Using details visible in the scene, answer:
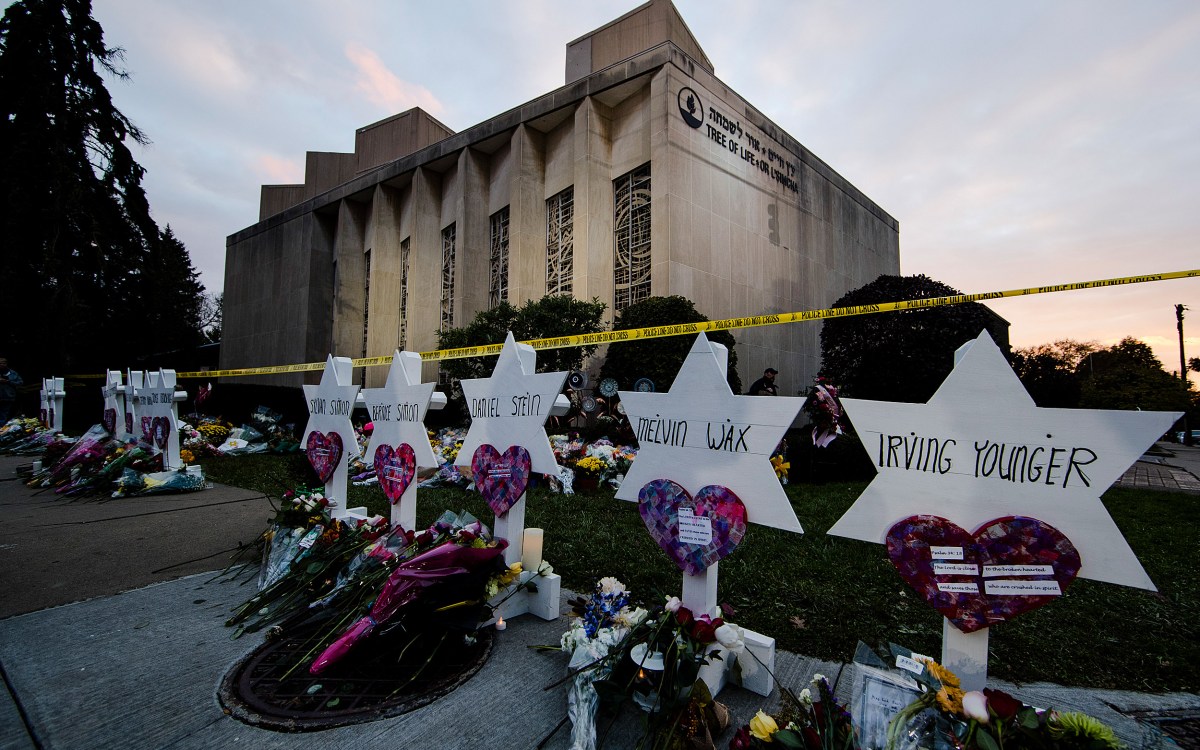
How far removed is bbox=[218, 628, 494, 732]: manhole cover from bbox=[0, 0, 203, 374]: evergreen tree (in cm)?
1927

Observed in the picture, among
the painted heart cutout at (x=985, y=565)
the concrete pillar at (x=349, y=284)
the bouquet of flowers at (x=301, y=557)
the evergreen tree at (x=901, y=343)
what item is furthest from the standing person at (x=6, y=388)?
the evergreen tree at (x=901, y=343)

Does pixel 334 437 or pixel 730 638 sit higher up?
pixel 334 437

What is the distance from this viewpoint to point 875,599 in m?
3.01

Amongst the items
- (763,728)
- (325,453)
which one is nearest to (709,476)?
(763,728)

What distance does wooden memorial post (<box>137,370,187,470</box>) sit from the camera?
20.5 ft

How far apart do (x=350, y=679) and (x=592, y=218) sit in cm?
1209

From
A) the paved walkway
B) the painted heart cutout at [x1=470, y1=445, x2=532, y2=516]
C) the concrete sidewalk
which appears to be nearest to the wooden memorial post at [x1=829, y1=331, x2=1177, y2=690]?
the concrete sidewalk

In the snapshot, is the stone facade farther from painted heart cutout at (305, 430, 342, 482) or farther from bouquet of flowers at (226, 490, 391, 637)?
bouquet of flowers at (226, 490, 391, 637)

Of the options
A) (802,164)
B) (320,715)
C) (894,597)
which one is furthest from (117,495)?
(802,164)

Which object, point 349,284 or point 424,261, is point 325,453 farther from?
point 349,284

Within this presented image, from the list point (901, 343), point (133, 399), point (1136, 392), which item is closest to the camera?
point (133, 399)

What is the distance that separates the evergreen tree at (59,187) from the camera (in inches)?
581

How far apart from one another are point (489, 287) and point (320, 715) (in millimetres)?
15403

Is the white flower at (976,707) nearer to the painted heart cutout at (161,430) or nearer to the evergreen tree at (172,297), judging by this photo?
the painted heart cutout at (161,430)
